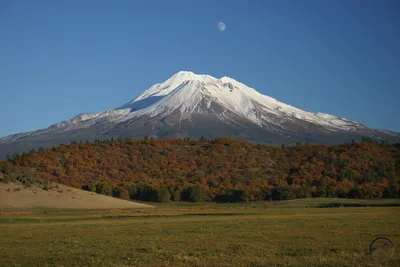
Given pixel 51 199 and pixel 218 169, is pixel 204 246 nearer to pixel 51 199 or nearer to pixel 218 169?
pixel 51 199

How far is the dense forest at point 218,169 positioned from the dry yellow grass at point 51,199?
23864 mm

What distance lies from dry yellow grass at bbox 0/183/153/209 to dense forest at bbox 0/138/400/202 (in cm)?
2386

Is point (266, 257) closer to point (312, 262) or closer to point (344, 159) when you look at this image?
point (312, 262)

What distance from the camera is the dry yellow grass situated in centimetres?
6029

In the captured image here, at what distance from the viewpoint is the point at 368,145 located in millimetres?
134000

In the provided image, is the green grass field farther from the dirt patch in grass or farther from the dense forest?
the dense forest

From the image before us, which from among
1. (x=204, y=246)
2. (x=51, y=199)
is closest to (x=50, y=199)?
(x=51, y=199)

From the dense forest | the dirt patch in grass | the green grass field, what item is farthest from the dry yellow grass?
the green grass field

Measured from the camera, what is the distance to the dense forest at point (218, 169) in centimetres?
9644

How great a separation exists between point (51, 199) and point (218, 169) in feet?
212

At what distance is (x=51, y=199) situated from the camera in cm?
6341

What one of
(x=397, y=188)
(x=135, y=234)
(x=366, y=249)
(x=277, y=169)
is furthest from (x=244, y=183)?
(x=366, y=249)

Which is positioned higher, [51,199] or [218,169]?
[218,169]

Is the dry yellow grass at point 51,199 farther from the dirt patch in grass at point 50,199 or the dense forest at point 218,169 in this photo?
the dense forest at point 218,169
